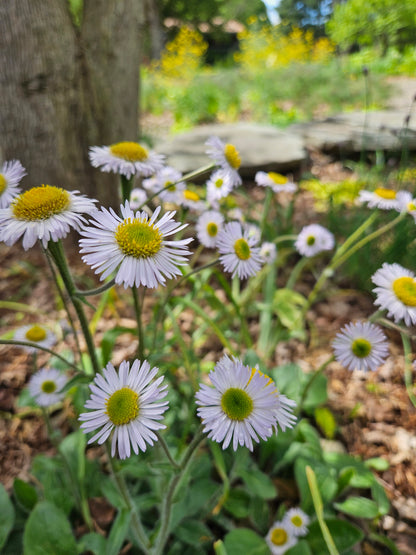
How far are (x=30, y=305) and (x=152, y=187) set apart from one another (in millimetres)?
1109

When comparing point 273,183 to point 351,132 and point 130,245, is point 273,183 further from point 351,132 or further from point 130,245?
point 351,132

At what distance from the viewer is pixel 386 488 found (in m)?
1.30

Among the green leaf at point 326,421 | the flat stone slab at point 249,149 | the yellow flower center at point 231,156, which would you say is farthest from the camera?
the flat stone slab at point 249,149

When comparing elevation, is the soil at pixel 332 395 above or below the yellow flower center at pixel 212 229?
below

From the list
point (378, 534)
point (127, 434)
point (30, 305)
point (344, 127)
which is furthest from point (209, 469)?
point (344, 127)

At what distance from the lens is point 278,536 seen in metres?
1.07

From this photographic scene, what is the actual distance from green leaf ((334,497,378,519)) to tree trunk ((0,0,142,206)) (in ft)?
6.48

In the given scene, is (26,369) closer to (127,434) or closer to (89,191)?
(89,191)

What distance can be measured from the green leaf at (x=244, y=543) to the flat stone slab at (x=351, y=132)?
133 inches

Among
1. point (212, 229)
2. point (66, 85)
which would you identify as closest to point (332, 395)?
point (212, 229)

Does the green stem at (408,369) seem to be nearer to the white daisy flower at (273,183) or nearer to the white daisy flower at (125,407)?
the white daisy flower at (273,183)

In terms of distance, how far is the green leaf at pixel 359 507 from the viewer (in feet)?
3.65

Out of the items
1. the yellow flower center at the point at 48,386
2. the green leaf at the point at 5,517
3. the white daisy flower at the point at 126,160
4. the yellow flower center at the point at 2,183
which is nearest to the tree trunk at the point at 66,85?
the white daisy flower at the point at 126,160

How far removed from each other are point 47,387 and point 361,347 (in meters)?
0.95
